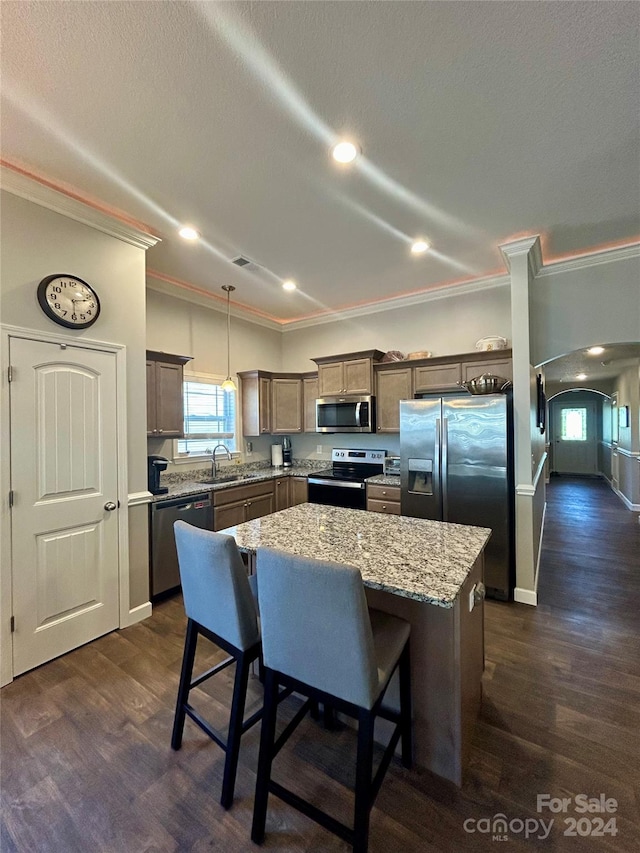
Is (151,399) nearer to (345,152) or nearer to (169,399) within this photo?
(169,399)

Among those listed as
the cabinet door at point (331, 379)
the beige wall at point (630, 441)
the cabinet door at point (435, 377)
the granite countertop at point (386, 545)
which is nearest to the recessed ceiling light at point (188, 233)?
the cabinet door at point (331, 379)

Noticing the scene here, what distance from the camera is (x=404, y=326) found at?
4.60 m

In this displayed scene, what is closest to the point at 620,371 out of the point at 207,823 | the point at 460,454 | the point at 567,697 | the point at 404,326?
the point at 404,326

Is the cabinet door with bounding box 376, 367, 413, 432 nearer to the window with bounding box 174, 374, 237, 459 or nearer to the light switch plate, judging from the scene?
the window with bounding box 174, 374, 237, 459

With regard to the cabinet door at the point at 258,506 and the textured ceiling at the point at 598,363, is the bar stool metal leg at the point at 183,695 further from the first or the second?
the textured ceiling at the point at 598,363

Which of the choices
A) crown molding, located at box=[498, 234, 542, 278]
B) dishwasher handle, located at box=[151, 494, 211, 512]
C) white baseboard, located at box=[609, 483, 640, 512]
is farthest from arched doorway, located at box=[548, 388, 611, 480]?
dishwasher handle, located at box=[151, 494, 211, 512]

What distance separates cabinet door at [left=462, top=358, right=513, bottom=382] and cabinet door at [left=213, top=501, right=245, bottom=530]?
112 inches

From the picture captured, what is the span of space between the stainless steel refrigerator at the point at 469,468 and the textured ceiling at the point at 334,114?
5.05 feet

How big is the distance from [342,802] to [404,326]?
4.36 m

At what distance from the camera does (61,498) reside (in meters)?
2.42

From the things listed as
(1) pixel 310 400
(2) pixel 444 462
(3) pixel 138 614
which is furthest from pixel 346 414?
(3) pixel 138 614

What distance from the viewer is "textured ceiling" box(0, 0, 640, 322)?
55.8 inches

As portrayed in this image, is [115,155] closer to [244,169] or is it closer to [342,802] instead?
[244,169]

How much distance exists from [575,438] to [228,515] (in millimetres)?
11601
